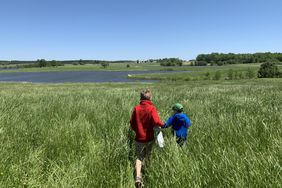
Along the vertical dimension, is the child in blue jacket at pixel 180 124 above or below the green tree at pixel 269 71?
above

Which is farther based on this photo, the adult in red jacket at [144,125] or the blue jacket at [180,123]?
the blue jacket at [180,123]

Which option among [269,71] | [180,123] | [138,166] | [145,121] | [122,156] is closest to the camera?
[138,166]

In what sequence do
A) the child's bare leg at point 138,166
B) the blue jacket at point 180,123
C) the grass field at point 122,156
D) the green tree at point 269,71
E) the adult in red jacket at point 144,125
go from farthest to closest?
the green tree at point 269,71
the blue jacket at point 180,123
the adult in red jacket at point 144,125
the child's bare leg at point 138,166
the grass field at point 122,156

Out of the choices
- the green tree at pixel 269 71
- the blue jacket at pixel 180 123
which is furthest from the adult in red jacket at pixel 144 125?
the green tree at pixel 269 71

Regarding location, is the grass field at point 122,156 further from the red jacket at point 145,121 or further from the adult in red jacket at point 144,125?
the red jacket at point 145,121

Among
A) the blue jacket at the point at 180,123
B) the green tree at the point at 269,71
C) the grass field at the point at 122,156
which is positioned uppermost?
the blue jacket at the point at 180,123

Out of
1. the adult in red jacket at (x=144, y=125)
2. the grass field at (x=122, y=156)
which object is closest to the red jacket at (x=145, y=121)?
the adult in red jacket at (x=144, y=125)

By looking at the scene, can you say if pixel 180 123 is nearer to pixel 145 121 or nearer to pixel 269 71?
pixel 145 121

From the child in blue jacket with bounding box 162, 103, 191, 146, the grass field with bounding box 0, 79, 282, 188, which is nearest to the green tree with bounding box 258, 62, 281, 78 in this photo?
the grass field with bounding box 0, 79, 282, 188

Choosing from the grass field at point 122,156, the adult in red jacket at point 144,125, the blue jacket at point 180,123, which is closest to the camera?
the grass field at point 122,156

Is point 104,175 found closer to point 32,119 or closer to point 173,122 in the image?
point 173,122

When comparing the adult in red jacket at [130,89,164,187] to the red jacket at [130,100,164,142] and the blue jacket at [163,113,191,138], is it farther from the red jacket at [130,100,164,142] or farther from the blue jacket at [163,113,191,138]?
the blue jacket at [163,113,191,138]

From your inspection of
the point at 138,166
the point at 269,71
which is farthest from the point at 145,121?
the point at 269,71

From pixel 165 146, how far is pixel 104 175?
132 centimetres
